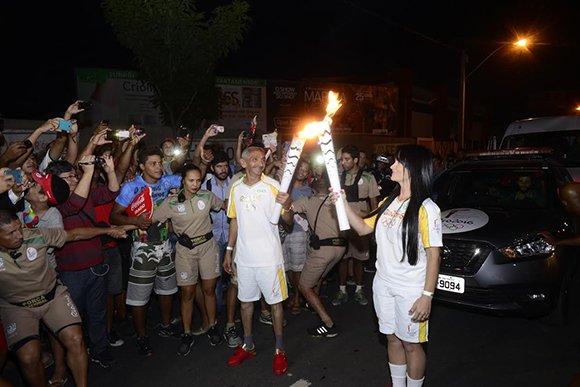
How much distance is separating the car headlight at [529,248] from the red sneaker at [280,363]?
2.59 m

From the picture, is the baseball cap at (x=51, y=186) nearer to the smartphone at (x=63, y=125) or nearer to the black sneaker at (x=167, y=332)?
the smartphone at (x=63, y=125)

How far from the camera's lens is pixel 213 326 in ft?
16.5

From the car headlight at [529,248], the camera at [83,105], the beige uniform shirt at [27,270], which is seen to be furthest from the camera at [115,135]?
the car headlight at [529,248]

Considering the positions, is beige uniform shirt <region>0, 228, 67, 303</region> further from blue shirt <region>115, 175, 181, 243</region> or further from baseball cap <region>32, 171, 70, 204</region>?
blue shirt <region>115, 175, 181, 243</region>

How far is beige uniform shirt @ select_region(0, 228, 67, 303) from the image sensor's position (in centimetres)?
331

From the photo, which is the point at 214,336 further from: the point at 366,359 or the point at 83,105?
the point at 83,105

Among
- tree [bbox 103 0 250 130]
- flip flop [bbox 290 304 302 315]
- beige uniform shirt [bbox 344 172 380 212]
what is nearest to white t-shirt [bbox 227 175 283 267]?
flip flop [bbox 290 304 302 315]

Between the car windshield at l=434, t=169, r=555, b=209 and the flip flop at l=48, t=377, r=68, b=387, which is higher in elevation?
the car windshield at l=434, t=169, r=555, b=209

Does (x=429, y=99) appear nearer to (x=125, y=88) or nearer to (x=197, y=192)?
(x=125, y=88)

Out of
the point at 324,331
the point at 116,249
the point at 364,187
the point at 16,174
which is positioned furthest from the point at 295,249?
the point at 16,174

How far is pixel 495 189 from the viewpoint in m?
6.27

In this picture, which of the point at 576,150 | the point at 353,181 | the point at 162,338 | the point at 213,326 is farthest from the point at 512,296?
the point at 576,150

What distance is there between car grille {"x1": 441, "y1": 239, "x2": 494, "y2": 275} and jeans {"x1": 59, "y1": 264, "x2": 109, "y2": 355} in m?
3.74

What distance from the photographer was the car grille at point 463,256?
471cm
